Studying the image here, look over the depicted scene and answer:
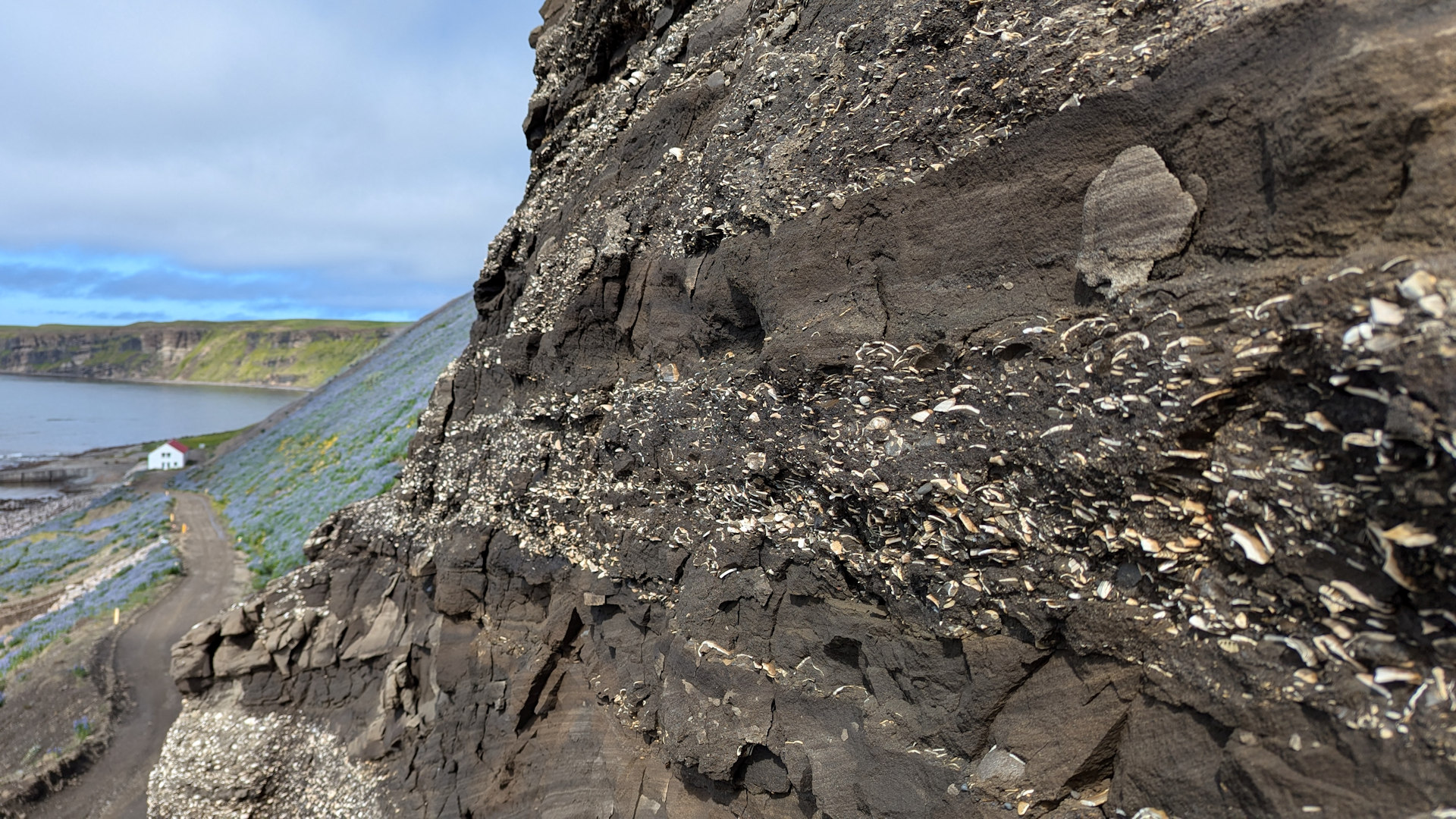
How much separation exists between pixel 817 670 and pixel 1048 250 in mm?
4847

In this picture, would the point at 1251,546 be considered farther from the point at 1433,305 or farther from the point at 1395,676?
the point at 1433,305

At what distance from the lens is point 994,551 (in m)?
5.68

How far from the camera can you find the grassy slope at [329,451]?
28.8m

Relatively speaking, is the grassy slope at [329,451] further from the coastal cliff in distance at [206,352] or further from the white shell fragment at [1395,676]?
the coastal cliff in distance at [206,352]

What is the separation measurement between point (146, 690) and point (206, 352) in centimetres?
21044

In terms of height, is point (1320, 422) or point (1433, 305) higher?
point (1433, 305)

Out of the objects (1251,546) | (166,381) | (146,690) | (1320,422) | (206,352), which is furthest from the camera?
(206,352)

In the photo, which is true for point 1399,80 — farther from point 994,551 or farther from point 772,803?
point 772,803

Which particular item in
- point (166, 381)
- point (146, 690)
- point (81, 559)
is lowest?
point (146, 690)

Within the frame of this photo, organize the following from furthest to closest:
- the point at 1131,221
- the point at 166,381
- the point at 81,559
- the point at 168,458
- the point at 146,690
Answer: the point at 166,381 → the point at 168,458 → the point at 81,559 → the point at 146,690 → the point at 1131,221

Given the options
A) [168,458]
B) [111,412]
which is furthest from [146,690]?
[111,412]

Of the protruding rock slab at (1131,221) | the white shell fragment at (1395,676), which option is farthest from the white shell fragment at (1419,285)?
the white shell fragment at (1395,676)

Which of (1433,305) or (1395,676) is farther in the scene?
(1395,676)

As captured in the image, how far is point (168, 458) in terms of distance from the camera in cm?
5212
